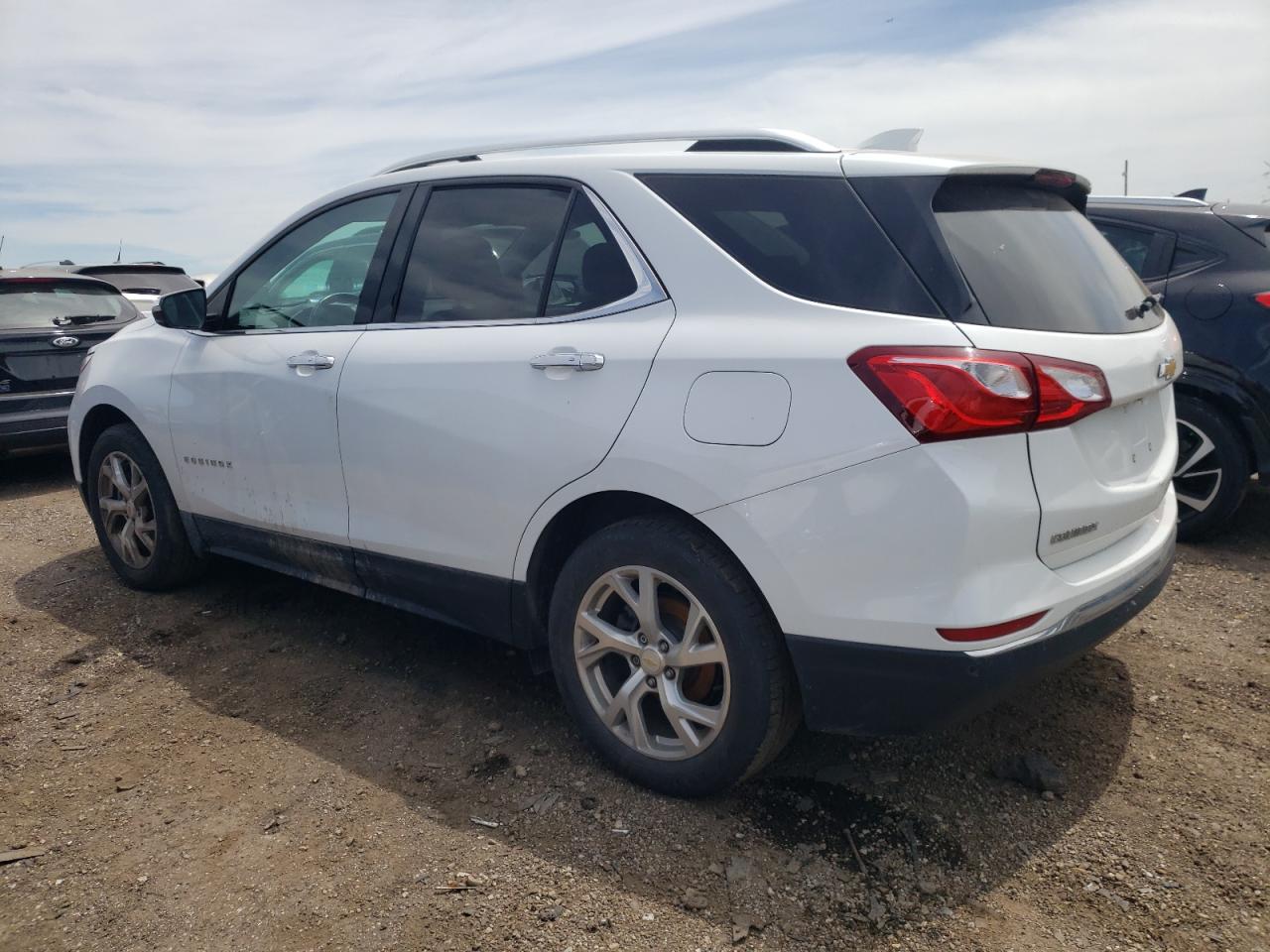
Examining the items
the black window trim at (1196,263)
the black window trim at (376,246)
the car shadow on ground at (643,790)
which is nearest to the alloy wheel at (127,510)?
the car shadow on ground at (643,790)

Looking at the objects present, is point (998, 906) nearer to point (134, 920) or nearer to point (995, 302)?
point (995, 302)

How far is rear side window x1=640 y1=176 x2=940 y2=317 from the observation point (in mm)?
2436

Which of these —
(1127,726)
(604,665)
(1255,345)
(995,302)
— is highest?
(995,302)

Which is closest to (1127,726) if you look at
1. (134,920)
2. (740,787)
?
(740,787)

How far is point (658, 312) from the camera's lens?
2750mm

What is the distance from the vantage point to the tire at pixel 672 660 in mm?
2553

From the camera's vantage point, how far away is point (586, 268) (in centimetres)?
297

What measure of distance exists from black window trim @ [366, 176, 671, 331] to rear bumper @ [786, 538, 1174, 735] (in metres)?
1.07

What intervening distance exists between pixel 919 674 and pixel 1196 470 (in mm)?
3408

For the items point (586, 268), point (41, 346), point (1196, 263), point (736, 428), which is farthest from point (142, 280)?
point (736, 428)

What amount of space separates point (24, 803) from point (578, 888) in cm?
179

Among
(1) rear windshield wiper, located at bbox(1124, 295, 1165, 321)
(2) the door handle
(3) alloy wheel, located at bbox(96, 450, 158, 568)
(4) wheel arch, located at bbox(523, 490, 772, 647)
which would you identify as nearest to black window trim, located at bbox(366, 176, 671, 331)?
(2) the door handle

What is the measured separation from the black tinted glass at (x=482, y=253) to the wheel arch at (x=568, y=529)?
2.08 ft

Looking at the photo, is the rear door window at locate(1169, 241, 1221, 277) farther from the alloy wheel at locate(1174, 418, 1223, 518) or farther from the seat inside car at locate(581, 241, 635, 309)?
the seat inside car at locate(581, 241, 635, 309)
